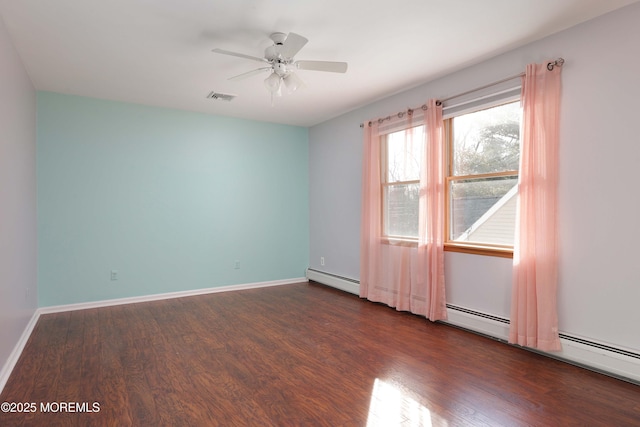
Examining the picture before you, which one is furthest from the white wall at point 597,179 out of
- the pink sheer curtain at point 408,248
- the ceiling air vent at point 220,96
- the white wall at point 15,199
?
the white wall at point 15,199

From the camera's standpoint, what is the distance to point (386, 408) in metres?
2.28

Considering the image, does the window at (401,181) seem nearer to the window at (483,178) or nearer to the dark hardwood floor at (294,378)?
the window at (483,178)

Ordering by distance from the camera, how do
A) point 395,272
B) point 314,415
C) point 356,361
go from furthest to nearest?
point 395,272, point 356,361, point 314,415

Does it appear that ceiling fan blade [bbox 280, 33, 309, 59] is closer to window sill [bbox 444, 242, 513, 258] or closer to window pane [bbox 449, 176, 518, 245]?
window pane [bbox 449, 176, 518, 245]

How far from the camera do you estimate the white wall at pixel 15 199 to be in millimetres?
2750

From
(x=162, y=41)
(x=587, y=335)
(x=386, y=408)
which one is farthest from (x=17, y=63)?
(x=587, y=335)

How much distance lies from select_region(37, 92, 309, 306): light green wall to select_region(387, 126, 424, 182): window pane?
2.12 metres

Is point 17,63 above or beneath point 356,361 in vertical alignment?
above

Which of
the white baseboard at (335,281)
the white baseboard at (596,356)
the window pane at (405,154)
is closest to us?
the white baseboard at (596,356)

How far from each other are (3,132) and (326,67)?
2.58 metres

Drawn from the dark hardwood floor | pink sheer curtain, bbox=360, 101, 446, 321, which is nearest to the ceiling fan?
pink sheer curtain, bbox=360, 101, 446, 321

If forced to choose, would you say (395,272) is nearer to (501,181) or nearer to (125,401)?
(501,181)

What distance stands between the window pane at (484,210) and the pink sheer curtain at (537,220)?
273 millimetres

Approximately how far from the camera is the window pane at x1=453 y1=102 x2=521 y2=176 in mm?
3457
